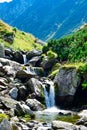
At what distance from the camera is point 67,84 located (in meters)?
116

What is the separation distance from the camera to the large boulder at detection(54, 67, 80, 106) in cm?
11506

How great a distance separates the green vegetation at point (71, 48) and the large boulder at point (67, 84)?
29531mm

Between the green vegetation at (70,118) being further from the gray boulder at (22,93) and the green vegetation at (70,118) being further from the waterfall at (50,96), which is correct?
the waterfall at (50,96)

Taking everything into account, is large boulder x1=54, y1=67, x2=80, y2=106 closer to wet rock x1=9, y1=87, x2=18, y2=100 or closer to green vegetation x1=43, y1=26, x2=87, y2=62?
wet rock x1=9, y1=87, x2=18, y2=100

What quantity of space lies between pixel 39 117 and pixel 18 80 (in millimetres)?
27038

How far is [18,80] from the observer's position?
389ft

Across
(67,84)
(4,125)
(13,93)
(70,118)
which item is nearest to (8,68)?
(13,93)

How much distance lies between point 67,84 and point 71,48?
194 ft

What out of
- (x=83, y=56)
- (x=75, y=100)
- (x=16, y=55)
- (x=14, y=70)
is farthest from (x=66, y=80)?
(x=16, y=55)

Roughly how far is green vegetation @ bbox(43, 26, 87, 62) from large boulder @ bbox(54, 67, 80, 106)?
1163 inches

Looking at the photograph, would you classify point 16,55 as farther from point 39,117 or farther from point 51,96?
point 39,117

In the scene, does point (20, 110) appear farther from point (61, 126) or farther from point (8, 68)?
point (8, 68)

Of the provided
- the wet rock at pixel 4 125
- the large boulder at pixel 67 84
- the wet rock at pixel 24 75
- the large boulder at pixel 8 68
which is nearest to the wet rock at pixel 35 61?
the large boulder at pixel 8 68

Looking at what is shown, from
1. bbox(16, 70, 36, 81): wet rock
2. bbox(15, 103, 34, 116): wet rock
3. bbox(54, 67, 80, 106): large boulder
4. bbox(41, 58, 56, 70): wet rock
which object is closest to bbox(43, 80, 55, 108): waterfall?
bbox(54, 67, 80, 106): large boulder
